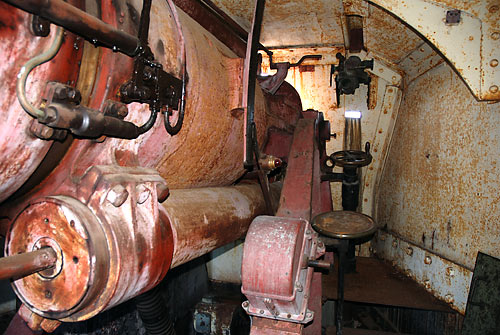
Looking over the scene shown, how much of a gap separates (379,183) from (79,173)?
10.4ft

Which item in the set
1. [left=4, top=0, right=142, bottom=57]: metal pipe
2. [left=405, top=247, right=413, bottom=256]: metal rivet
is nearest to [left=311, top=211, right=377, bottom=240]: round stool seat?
[left=405, top=247, right=413, bottom=256]: metal rivet

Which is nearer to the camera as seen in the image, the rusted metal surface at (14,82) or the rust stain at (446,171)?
the rusted metal surface at (14,82)

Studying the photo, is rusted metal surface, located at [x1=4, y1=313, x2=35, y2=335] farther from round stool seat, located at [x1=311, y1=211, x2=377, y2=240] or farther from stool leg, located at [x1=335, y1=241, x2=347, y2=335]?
stool leg, located at [x1=335, y1=241, x2=347, y2=335]

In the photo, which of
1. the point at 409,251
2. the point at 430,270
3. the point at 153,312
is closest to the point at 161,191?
the point at 153,312

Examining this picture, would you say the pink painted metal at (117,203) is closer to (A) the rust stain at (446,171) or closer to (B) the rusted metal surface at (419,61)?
(A) the rust stain at (446,171)

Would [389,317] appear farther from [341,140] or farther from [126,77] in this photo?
[126,77]

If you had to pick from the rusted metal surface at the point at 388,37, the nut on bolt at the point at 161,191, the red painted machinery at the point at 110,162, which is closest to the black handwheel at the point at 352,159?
the rusted metal surface at the point at 388,37

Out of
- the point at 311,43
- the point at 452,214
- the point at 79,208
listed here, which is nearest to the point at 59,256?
the point at 79,208

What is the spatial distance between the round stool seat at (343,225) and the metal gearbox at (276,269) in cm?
45

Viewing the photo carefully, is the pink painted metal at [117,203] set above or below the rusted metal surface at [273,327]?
above

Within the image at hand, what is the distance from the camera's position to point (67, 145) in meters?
0.96

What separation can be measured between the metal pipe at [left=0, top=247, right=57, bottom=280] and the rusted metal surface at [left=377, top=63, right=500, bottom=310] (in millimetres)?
2163

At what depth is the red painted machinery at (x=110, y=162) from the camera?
76cm

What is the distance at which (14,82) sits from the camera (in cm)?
73
